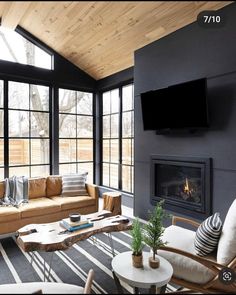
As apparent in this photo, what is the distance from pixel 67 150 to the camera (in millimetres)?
5375

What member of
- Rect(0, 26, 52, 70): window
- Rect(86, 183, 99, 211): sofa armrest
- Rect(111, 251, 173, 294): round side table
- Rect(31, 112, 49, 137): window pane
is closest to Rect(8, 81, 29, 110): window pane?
Rect(31, 112, 49, 137): window pane

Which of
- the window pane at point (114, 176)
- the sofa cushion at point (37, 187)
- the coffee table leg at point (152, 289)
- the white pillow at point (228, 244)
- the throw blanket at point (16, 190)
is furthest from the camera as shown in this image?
the window pane at point (114, 176)

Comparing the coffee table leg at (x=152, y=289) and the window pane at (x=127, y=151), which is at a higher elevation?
the window pane at (x=127, y=151)

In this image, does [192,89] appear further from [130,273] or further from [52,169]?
[52,169]

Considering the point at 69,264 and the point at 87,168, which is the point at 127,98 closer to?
the point at 87,168

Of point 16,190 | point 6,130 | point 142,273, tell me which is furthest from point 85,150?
point 142,273

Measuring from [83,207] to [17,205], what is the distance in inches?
42.0

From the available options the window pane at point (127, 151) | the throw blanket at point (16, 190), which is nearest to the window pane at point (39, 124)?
the throw blanket at point (16, 190)

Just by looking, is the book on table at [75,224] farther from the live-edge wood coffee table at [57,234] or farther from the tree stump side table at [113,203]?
the tree stump side table at [113,203]

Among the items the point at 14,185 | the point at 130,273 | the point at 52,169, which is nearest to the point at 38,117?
the point at 52,169

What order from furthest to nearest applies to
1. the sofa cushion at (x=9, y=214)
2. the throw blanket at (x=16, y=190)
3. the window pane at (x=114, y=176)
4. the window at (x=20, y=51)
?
the window pane at (x=114, y=176), the window at (x=20, y=51), the throw blanket at (x=16, y=190), the sofa cushion at (x=9, y=214)

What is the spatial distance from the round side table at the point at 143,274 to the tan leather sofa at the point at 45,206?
2.01 meters

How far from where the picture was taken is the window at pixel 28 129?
15.1 ft

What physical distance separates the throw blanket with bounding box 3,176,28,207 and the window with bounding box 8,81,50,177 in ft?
3.09
